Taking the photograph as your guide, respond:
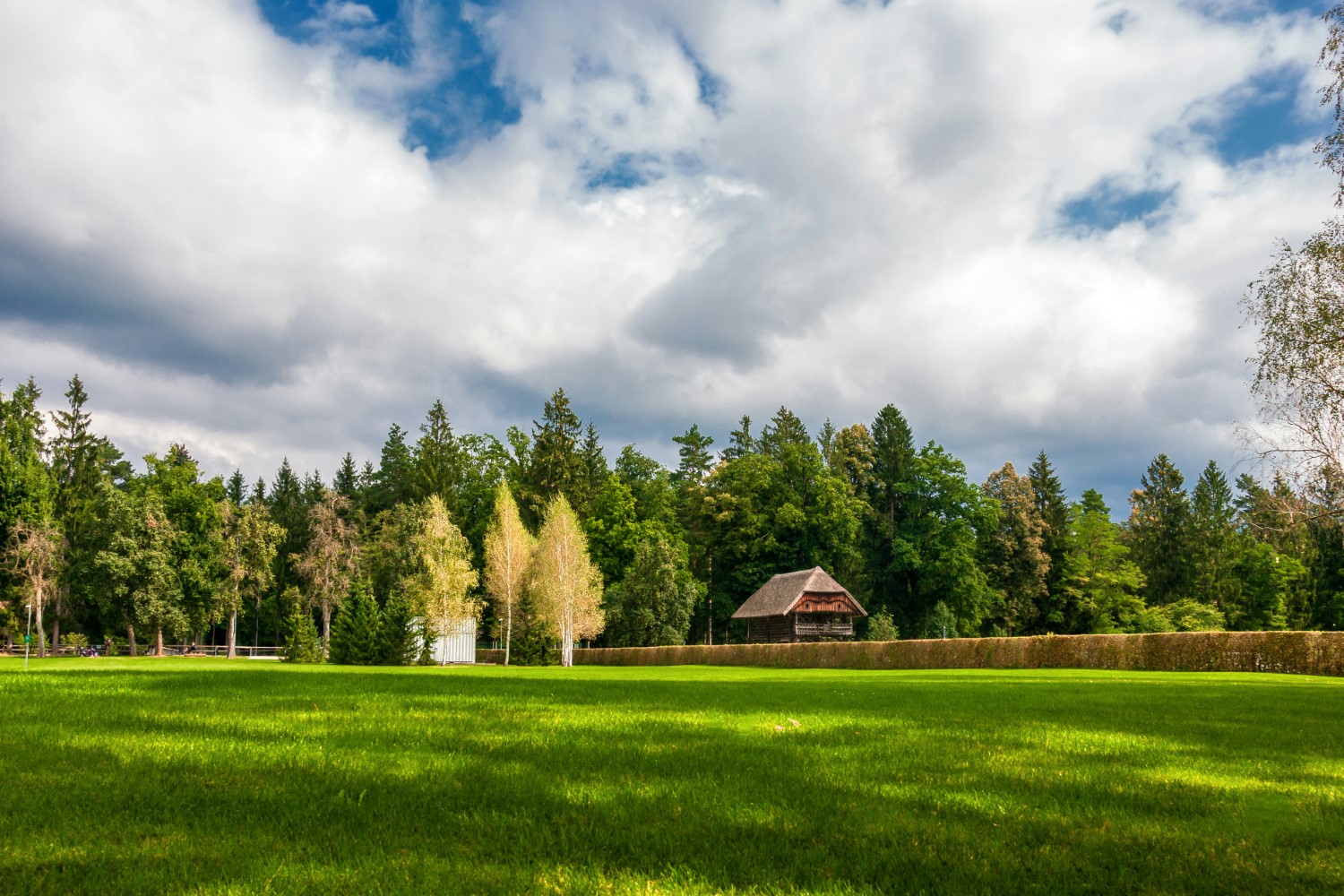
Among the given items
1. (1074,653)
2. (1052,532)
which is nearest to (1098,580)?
(1052,532)

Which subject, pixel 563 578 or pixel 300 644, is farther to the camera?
pixel 563 578

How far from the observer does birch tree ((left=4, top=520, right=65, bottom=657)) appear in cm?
5481

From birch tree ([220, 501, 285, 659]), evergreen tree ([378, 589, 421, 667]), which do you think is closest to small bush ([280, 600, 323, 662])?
evergreen tree ([378, 589, 421, 667])

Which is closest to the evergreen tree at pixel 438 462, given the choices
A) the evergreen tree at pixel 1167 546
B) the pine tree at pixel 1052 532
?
the pine tree at pixel 1052 532

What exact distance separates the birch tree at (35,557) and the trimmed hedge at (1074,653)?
1626 inches

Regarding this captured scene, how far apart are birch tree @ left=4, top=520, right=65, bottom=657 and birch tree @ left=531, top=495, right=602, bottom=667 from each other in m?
31.1

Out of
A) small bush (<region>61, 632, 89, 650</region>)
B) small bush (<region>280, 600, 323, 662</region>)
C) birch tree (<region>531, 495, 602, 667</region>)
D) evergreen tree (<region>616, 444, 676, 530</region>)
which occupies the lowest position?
small bush (<region>61, 632, 89, 650</region>)

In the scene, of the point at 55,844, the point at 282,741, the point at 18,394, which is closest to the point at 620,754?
the point at 282,741

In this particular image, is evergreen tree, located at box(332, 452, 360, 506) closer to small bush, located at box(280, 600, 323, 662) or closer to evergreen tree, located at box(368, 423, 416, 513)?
evergreen tree, located at box(368, 423, 416, 513)

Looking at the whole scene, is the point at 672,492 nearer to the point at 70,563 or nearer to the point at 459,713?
the point at 70,563

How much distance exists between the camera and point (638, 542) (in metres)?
72.7

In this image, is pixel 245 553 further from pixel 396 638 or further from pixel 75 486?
pixel 396 638

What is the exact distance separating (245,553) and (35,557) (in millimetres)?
13619

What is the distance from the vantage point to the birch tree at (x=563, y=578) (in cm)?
5656
